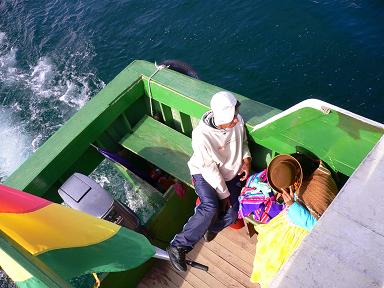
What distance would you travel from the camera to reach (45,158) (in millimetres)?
4590

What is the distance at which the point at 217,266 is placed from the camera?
458cm

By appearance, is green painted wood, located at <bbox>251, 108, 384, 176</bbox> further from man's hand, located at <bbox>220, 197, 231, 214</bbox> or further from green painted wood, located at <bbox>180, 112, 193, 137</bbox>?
green painted wood, located at <bbox>180, 112, 193, 137</bbox>

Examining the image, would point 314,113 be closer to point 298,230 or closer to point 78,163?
point 298,230

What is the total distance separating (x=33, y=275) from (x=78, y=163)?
285cm

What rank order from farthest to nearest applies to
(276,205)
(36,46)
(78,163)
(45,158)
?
(36,46), (78,163), (45,158), (276,205)

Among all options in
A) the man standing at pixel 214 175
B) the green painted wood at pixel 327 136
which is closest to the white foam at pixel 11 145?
the man standing at pixel 214 175

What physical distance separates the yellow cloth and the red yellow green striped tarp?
3.72 ft

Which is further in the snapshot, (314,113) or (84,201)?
(84,201)

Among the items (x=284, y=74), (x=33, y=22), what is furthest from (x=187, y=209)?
(x=33, y=22)

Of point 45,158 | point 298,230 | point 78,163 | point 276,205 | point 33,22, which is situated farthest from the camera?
point 33,22

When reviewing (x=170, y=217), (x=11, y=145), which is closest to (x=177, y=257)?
(x=170, y=217)

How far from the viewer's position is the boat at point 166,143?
3.80m

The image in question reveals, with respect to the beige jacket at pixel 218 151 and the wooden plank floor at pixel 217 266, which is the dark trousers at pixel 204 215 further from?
the wooden plank floor at pixel 217 266

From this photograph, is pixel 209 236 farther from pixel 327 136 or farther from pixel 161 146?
pixel 327 136
